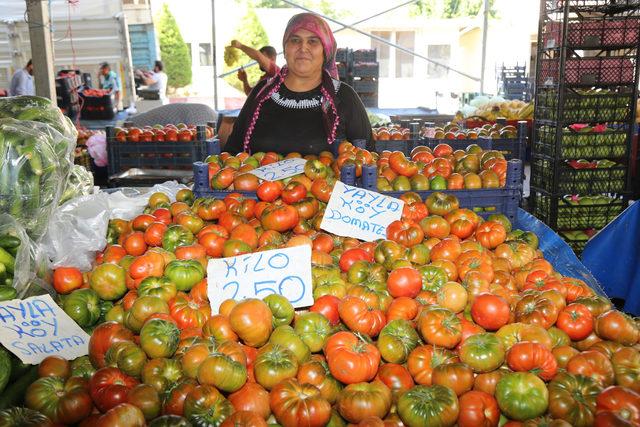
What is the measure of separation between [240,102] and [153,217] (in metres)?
17.7

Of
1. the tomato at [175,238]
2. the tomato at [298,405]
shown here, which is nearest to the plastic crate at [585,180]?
the tomato at [175,238]

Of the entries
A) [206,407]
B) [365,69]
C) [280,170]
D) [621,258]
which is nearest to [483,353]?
[206,407]

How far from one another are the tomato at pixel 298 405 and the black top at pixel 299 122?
90.9 inches

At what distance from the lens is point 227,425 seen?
1373 millimetres

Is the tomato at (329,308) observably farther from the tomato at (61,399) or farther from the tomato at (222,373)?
the tomato at (61,399)

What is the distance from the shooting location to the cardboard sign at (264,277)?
75.4 inches

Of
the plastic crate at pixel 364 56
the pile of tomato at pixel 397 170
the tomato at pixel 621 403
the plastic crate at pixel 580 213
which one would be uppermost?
the plastic crate at pixel 364 56

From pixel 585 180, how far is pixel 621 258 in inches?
79.5

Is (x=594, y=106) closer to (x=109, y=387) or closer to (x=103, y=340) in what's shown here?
(x=103, y=340)

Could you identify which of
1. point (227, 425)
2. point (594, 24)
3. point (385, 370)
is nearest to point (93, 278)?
point (227, 425)

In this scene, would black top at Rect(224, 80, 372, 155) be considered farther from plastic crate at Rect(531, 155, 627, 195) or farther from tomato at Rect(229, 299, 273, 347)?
plastic crate at Rect(531, 155, 627, 195)

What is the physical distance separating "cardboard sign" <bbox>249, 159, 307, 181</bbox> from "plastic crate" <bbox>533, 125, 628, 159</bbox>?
3.58 m

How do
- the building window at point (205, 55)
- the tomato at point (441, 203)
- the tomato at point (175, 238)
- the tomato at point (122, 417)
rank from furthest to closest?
the building window at point (205, 55)
the tomato at point (441, 203)
the tomato at point (175, 238)
the tomato at point (122, 417)

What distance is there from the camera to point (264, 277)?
1.95 meters
